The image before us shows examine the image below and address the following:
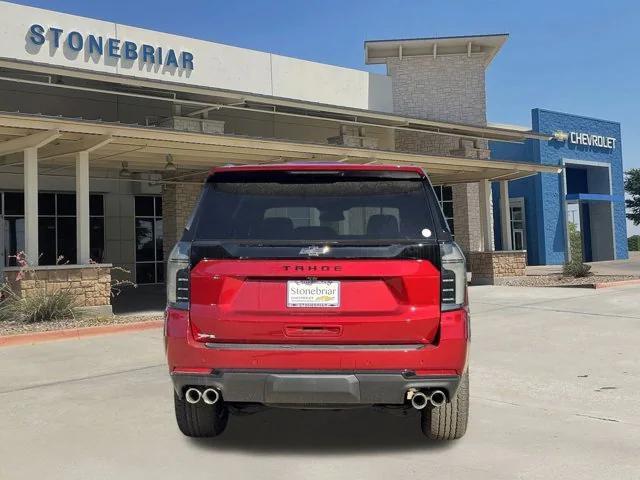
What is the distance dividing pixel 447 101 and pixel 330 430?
891 inches

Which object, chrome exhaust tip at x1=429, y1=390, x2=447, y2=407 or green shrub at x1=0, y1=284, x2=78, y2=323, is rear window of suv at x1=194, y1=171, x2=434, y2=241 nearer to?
chrome exhaust tip at x1=429, y1=390, x2=447, y2=407

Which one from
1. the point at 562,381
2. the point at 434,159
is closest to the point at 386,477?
the point at 562,381

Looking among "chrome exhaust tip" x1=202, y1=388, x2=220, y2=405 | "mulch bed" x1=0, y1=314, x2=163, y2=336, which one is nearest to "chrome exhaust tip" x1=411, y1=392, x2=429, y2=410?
"chrome exhaust tip" x1=202, y1=388, x2=220, y2=405

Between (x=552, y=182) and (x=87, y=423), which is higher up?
(x=552, y=182)

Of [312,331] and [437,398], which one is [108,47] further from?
[437,398]

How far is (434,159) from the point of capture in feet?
56.4

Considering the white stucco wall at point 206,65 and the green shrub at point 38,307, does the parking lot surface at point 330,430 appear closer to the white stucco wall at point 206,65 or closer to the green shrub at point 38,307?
the green shrub at point 38,307

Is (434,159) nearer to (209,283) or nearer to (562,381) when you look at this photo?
(562,381)

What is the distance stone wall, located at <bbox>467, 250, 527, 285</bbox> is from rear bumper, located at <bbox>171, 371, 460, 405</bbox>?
1710cm

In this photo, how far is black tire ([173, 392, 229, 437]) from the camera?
447cm

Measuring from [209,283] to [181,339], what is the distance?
0.40 meters

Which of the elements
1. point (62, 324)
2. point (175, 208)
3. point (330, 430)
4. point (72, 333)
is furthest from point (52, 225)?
point (330, 430)

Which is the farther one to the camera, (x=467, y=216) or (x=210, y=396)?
(x=467, y=216)

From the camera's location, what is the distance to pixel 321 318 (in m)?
3.83
